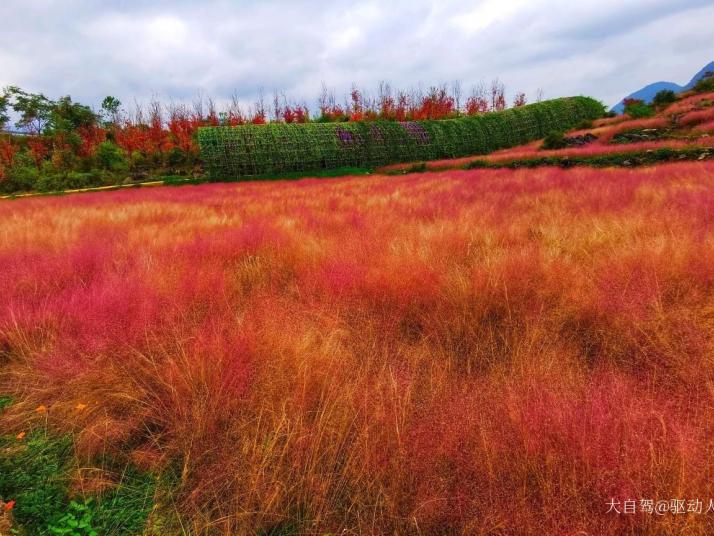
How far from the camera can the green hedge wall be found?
50.6ft

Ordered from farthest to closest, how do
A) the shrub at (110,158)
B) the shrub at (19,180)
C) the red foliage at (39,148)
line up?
1. the red foliage at (39,148)
2. the shrub at (110,158)
3. the shrub at (19,180)

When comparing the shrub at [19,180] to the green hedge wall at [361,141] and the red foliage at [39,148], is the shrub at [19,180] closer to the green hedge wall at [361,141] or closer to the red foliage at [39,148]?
the red foliage at [39,148]

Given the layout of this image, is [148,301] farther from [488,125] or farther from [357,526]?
[488,125]

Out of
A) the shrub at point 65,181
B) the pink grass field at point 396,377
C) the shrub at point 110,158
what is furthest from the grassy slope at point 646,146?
the shrub at point 65,181

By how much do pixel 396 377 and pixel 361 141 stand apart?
17.5 metres

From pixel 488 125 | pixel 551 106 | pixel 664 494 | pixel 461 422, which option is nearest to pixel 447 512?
pixel 461 422

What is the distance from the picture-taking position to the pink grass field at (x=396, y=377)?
3.38 feet

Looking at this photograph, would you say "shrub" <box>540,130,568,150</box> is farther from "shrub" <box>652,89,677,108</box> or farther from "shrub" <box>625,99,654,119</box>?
"shrub" <box>652,89,677,108</box>

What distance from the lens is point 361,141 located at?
17.5 metres

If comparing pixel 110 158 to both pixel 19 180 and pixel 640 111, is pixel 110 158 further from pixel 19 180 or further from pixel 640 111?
pixel 640 111

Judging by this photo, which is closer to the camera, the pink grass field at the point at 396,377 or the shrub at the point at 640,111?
the pink grass field at the point at 396,377

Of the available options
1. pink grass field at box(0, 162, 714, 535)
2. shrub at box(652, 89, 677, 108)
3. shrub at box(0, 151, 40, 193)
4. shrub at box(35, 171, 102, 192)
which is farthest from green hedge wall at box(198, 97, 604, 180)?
pink grass field at box(0, 162, 714, 535)

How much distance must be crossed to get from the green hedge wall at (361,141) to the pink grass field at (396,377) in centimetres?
1336

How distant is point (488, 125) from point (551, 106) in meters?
6.22
